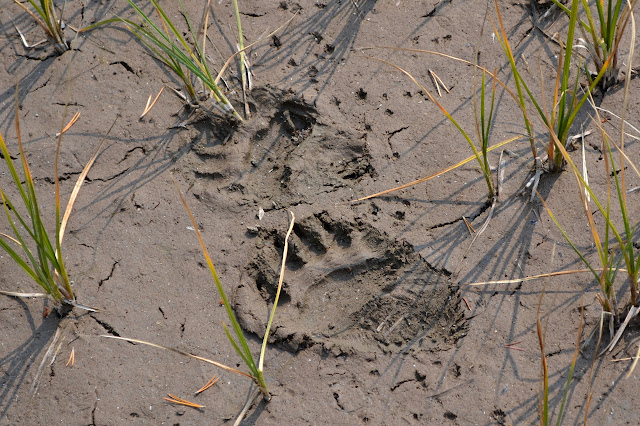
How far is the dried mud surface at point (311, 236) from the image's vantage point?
173 cm

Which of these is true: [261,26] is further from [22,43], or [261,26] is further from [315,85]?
[22,43]

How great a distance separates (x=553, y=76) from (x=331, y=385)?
1474 millimetres

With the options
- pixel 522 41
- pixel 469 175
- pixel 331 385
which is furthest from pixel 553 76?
pixel 331 385

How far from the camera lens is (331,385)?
5.74 ft

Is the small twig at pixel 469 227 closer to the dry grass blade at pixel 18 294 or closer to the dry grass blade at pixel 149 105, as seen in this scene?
the dry grass blade at pixel 149 105

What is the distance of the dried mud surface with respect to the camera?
1.73 meters

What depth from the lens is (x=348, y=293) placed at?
75.9 inches

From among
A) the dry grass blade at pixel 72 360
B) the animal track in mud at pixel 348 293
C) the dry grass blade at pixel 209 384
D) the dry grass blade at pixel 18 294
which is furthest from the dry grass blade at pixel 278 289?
the dry grass blade at pixel 18 294

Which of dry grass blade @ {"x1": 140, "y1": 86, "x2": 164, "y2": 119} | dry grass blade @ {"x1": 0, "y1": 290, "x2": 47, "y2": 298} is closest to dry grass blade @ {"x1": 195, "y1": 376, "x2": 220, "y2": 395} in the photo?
dry grass blade @ {"x1": 0, "y1": 290, "x2": 47, "y2": 298}

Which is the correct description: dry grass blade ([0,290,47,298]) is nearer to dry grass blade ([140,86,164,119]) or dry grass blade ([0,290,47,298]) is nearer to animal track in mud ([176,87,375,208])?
animal track in mud ([176,87,375,208])

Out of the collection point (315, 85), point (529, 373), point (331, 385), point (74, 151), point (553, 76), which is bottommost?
point (331, 385)

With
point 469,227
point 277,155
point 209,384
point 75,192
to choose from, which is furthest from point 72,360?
point 469,227

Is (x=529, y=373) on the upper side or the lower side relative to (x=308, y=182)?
lower

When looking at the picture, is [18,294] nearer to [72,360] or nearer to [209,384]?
[72,360]
